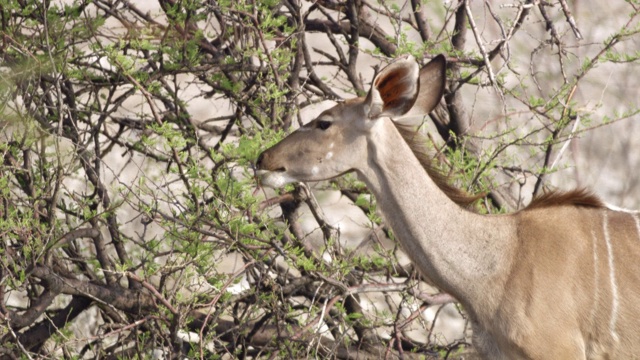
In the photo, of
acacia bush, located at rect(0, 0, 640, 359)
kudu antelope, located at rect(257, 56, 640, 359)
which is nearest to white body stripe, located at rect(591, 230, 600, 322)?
kudu antelope, located at rect(257, 56, 640, 359)

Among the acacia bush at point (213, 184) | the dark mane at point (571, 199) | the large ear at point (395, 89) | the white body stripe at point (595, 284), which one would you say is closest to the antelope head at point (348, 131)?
the large ear at point (395, 89)

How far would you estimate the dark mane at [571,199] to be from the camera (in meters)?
3.41

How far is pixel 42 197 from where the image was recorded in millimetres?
3629

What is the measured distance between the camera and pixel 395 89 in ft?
10.9

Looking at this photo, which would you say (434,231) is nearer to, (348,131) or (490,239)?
(490,239)

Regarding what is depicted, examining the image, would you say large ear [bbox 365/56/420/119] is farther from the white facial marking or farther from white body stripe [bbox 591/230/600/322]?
white body stripe [bbox 591/230/600/322]

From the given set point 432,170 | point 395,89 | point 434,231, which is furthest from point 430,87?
point 434,231

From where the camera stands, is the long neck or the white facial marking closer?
the long neck

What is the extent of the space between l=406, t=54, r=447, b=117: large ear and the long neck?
0.53ft

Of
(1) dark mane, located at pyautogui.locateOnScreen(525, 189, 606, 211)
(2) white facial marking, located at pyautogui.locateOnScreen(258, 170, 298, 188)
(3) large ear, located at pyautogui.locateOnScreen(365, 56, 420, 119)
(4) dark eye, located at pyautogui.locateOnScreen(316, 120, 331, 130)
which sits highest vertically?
(3) large ear, located at pyautogui.locateOnScreen(365, 56, 420, 119)

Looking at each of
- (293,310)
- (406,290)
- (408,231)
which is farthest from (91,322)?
(408,231)

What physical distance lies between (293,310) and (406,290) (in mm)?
471

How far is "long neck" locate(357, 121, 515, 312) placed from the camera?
10.8ft

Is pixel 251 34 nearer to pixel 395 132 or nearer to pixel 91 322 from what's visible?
pixel 395 132
